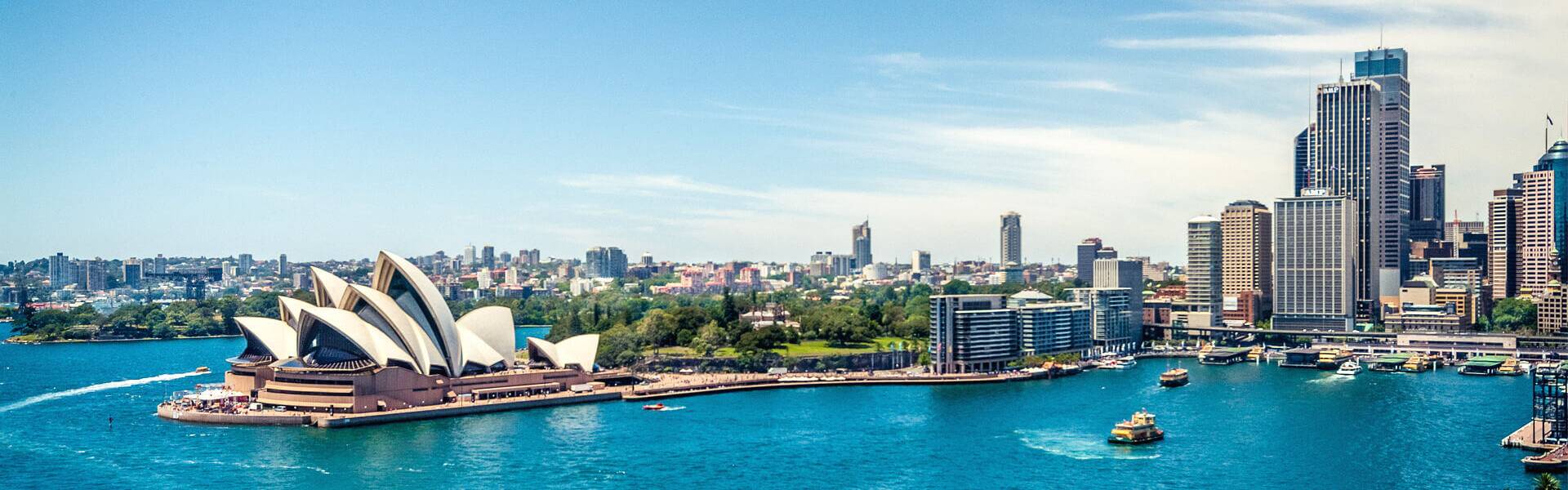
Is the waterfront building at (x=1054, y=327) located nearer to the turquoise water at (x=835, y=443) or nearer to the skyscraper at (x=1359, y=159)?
the turquoise water at (x=835, y=443)

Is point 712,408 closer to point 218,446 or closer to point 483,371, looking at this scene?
point 483,371

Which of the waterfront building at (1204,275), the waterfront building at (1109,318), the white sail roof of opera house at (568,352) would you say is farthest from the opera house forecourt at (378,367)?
the waterfront building at (1204,275)

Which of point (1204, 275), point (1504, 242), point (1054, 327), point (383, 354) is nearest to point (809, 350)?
point (1054, 327)

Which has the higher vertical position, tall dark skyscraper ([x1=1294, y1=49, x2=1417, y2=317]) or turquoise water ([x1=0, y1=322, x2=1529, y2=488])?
tall dark skyscraper ([x1=1294, y1=49, x2=1417, y2=317])

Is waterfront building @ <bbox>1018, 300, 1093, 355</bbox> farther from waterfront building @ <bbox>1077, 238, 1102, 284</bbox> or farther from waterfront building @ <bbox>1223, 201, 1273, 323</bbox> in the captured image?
waterfront building @ <bbox>1077, 238, 1102, 284</bbox>

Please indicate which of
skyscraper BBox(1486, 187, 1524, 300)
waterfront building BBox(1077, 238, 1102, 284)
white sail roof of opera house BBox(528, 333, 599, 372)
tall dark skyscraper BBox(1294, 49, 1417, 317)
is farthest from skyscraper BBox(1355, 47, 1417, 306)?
white sail roof of opera house BBox(528, 333, 599, 372)

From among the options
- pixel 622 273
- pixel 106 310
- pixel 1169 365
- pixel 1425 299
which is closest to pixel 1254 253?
→ pixel 1425 299
